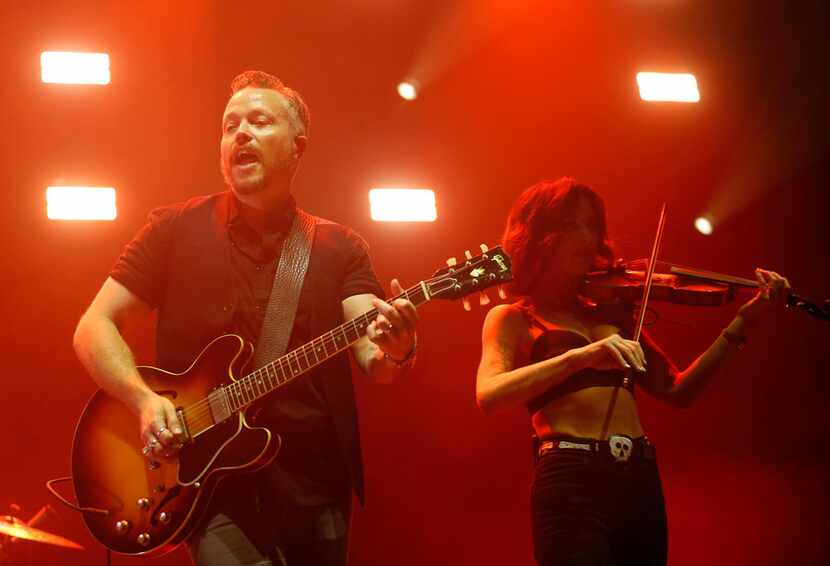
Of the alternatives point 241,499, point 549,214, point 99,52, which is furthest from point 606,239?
point 99,52

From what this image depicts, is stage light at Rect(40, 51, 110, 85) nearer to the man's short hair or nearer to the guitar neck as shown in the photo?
the man's short hair

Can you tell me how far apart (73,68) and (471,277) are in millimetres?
2613

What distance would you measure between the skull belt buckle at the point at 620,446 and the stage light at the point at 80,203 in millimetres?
2538

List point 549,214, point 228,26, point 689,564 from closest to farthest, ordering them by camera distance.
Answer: point 549,214
point 689,564
point 228,26

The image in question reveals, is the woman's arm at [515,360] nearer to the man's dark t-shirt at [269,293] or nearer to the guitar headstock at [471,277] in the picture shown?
the guitar headstock at [471,277]

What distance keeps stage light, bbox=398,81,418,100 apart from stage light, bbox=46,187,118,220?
146 centimetres

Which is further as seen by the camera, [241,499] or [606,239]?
[606,239]

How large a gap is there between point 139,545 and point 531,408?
42.9 inches

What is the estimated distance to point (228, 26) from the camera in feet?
13.4

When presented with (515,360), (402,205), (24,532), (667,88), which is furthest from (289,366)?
(667,88)

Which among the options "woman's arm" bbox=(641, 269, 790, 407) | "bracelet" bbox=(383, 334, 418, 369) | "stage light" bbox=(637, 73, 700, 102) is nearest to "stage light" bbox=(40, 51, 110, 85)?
"bracelet" bbox=(383, 334, 418, 369)

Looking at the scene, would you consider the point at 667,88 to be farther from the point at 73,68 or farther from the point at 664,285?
the point at 73,68

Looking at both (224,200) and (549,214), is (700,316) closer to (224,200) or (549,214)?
(549,214)

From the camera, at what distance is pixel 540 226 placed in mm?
2609
